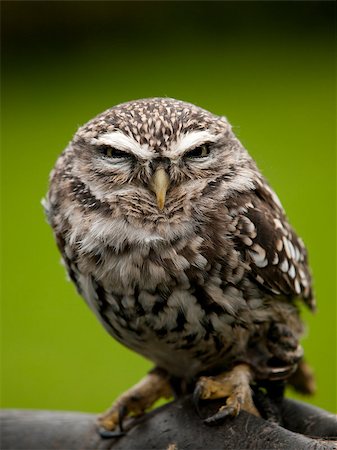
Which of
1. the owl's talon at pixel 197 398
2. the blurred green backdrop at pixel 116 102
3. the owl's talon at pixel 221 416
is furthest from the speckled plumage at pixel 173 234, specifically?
the blurred green backdrop at pixel 116 102

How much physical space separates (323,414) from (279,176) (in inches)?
193

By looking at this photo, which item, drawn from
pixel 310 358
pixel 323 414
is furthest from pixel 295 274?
pixel 310 358

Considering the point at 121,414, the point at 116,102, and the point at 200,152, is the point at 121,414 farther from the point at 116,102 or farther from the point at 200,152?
the point at 116,102

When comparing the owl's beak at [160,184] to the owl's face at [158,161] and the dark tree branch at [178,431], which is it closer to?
the owl's face at [158,161]

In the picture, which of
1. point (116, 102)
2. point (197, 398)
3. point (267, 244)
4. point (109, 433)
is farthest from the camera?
point (116, 102)

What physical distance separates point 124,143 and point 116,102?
6407 mm

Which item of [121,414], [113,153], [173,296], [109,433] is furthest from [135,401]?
[113,153]

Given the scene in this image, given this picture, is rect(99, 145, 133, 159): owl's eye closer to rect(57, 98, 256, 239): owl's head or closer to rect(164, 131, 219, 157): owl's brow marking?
rect(57, 98, 256, 239): owl's head

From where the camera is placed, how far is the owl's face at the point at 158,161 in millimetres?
3104

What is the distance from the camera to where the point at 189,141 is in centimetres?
314

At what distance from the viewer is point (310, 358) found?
6820mm

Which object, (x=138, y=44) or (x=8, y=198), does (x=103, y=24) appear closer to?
(x=138, y=44)

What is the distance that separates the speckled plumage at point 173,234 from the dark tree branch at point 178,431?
0.27m

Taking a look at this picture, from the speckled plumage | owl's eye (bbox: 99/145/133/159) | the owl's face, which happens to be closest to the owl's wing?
the speckled plumage
